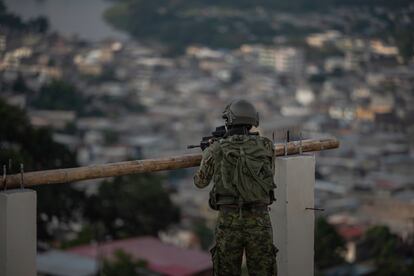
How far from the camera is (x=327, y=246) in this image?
17453 mm

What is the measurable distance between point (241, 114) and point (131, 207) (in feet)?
41.6

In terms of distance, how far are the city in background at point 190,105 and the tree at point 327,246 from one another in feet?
0.15

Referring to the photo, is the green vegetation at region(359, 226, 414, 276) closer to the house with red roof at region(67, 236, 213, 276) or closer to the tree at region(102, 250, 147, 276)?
the house with red roof at region(67, 236, 213, 276)

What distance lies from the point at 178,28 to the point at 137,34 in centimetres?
280

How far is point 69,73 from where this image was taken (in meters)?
48.2

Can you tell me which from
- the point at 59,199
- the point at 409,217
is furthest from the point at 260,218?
the point at 409,217

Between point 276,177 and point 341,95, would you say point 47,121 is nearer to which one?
point 341,95

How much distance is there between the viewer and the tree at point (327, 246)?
1703 centimetres

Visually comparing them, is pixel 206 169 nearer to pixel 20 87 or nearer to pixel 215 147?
pixel 215 147

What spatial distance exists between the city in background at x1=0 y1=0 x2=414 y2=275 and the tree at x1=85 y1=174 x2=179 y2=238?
3 centimetres

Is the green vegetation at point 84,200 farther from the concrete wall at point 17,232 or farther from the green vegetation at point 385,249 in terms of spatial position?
the concrete wall at point 17,232

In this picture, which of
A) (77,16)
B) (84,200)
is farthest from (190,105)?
(84,200)

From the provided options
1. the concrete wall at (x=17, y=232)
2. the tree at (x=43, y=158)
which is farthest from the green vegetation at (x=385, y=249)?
the concrete wall at (x=17, y=232)

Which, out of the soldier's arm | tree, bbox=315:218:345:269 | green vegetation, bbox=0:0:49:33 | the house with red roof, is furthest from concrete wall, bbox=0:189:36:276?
green vegetation, bbox=0:0:49:33
